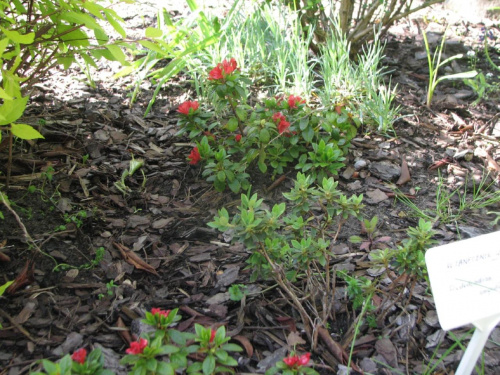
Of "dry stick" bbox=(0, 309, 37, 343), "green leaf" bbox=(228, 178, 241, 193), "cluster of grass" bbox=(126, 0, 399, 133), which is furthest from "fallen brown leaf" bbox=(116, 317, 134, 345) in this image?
"cluster of grass" bbox=(126, 0, 399, 133)

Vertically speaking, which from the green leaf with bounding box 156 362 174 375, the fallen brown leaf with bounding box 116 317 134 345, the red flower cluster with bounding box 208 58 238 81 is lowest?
the fallen brown leaf with bounding box 116 317 134 345

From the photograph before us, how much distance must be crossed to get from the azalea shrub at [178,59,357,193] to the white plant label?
37.5 inches

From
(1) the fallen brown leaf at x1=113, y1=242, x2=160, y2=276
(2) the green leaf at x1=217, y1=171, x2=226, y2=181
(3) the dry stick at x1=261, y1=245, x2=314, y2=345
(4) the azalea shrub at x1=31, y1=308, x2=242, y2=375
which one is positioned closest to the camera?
(4) the azalea shrub at x1=31, y1=308, x2=242, y2=375

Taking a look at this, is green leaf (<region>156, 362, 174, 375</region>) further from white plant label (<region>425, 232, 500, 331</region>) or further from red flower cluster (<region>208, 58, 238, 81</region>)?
red flower cluster (<region>208, 58, 238, 81</region>)

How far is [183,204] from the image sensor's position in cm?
229

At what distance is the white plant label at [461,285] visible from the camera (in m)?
1.26

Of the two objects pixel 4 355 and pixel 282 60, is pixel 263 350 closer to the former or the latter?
pixel 4 355

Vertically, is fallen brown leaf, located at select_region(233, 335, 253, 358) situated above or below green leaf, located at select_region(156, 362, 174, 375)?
below

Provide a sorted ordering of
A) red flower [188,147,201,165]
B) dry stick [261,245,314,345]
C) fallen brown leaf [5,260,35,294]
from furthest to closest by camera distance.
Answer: red flower [188,147,201,165]
fallen brown leaf [5,260,35,294]
dry stick [261,245,314,345]

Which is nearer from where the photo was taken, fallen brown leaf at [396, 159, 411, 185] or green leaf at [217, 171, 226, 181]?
green leaf at [217, 171, 226, 181]

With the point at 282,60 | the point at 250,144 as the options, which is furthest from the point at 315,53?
the point at 250,144

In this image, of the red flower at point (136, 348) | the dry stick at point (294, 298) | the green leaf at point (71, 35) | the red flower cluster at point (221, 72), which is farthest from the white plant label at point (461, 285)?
the green leaf at point (71, 35)

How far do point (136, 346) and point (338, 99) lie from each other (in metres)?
2.08

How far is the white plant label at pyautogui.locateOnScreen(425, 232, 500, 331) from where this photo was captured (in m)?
1.26
